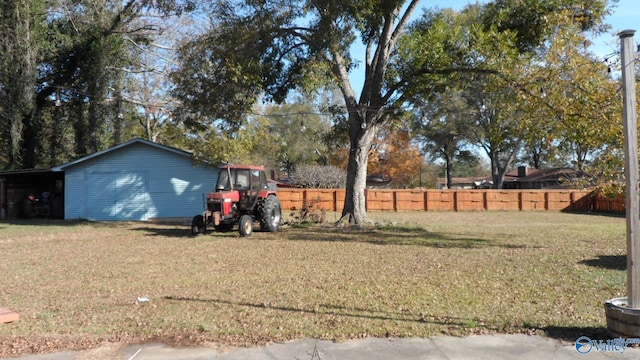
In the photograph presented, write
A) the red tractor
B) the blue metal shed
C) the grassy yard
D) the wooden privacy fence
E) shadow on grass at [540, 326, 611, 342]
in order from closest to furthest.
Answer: shadow on grass at [540, 326, 611, 342] < the grassy yard < the red tractor < the blue metal shed < the wooden privacy fence

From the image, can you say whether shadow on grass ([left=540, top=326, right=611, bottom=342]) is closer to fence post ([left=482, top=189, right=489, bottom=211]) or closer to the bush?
fence post ([left=482, top=189, right=489, bottom=211])

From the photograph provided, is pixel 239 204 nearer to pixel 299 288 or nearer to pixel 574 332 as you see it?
pixel 299 288

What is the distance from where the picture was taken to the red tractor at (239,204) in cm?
1608

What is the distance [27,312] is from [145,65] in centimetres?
2764

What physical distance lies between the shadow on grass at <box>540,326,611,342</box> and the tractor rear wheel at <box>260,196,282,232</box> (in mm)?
12015

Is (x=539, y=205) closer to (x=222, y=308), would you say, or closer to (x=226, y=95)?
(x=226, y=95)

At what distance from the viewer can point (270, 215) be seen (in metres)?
17.3

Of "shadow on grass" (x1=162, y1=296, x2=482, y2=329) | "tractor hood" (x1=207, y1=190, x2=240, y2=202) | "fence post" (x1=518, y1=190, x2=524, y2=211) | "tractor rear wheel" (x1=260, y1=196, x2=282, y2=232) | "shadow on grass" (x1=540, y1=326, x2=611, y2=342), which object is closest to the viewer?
"shadow on grass" (x1=540, y1=326, x2=611, y2=342)

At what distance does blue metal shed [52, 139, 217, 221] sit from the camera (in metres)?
24.1

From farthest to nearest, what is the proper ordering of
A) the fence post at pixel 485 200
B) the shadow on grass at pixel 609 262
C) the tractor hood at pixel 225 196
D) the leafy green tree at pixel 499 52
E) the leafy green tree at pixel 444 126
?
the leafy green tree at pixel 444 126 < the fence post at pixel 485 200 < the tractor hood at pixel 225 196 < the leafy green tree at pixel 499 52 < the shadow on grass at pixel 609 262

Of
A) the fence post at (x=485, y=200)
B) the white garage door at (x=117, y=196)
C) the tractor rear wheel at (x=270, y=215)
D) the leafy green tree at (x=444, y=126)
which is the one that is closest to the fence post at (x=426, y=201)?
the fence post at (x=485, y=200)

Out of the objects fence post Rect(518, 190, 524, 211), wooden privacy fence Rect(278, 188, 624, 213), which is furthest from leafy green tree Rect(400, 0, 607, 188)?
fence post Rect(518, 190, 524, 211)

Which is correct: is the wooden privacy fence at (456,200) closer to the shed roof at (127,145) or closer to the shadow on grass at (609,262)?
the shed roof at (127,145)

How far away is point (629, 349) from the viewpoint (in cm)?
528
